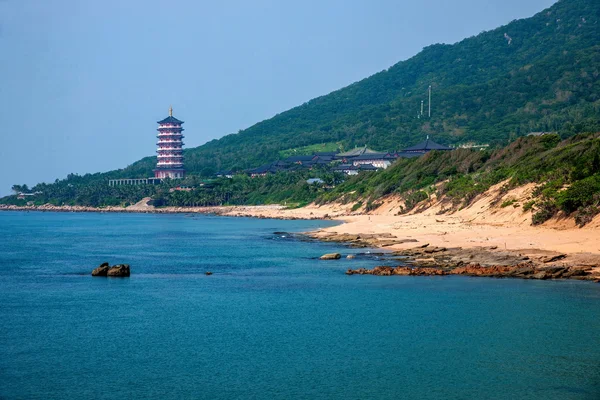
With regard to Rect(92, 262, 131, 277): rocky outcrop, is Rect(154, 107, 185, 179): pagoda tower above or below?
above

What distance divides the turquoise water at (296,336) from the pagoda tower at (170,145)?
12268 centimetres

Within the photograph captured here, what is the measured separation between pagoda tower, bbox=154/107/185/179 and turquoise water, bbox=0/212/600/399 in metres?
123

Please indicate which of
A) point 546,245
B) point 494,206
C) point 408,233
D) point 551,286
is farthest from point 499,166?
point 551,286

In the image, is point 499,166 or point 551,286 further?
point 499,166

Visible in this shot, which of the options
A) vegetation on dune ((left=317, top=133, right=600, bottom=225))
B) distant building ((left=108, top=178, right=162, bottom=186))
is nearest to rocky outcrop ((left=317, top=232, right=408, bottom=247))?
vegetation on dune ((left=317, top=133, right=600, bottom=225))

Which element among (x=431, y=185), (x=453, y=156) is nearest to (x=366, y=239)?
(x=431, y=185)

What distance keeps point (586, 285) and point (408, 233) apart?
73.0 ft

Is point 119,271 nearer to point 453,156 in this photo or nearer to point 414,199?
point 414,199

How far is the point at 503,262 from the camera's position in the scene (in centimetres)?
3412

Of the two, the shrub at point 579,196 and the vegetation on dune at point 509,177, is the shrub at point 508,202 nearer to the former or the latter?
the vegetation on dune at point 509,177

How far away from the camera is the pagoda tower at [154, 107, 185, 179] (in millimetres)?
160875

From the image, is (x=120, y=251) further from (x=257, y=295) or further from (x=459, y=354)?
(x=459, y=354)

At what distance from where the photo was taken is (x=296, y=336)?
78.9 feet

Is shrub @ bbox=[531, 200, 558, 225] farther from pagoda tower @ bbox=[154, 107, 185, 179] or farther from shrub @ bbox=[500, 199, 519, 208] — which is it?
pagoda tower @ bbox=[154, 107, 185, 179]
